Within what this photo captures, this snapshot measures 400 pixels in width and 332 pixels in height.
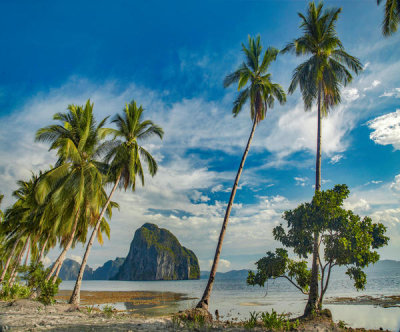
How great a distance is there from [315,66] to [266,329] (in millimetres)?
14245

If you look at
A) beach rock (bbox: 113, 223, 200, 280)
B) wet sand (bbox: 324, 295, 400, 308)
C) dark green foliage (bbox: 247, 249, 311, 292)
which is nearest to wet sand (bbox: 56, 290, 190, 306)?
wet sand (bbox: 324, 295, 400, 308)

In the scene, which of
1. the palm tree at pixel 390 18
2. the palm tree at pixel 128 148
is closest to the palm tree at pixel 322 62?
the palm tree at pixel 390 18

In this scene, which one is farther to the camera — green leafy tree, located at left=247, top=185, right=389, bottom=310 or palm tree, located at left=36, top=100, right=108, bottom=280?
palm tree, located at left=36, top=100, right=108, bottom=280

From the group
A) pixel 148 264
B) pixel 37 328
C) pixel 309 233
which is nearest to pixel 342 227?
pixel 309 233

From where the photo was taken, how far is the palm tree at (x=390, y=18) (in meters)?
10.8

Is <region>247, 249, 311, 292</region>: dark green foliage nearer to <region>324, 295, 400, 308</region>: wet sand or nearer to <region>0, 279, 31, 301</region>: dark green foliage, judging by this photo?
<region>0, 279, 31, 301</region>: dark green foliage

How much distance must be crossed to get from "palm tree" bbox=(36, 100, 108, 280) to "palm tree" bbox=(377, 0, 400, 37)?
55.9ft

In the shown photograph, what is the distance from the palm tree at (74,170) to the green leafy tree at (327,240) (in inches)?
466

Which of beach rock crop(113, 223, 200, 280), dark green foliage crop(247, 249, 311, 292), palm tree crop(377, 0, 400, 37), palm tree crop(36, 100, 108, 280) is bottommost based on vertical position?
beach rock crop(113, 223, 200, 280)

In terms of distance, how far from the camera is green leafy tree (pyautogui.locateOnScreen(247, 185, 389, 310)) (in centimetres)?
1180

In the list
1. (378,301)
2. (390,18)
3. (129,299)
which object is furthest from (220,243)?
(129,299)

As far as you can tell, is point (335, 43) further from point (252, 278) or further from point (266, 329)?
point (266, 329)

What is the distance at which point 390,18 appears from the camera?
11.2 metres

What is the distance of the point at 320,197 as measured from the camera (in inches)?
500
